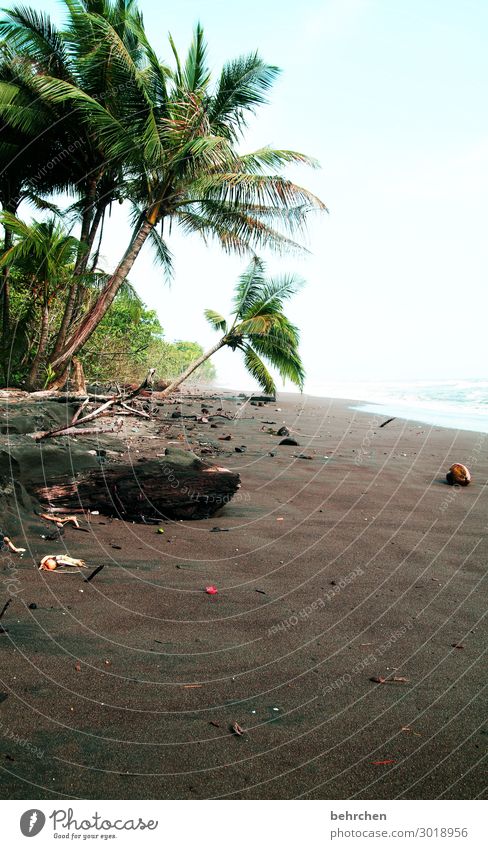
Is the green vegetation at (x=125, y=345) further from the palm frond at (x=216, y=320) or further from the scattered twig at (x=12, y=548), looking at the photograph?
the scattered twig at (x=12, y=548)

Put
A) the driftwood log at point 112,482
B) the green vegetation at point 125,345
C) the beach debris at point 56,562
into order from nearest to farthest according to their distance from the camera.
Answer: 1. the beach debris at point 56,562
2. the driftwood log at point 112,482
3. the green vegetation at point 125,345

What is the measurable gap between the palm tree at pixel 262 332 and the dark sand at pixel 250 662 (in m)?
12.5

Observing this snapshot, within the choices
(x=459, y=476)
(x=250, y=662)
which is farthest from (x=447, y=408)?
(x=250, y=662)

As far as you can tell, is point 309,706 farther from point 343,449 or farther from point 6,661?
point 343,449

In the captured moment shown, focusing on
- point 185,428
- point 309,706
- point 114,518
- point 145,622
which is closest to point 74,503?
point 114,518

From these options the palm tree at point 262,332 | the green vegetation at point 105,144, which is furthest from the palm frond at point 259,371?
the green vegetation at point 105,144

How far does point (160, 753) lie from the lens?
8.08 ft

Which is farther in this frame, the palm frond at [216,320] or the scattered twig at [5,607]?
the palm frond at [216,320]

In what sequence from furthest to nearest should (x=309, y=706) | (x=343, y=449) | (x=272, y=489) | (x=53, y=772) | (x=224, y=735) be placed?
(x=343, y=449) → (x=272, y=489) → (x=309, y=706) → (x=224, y=735) → (x=53, y=772)

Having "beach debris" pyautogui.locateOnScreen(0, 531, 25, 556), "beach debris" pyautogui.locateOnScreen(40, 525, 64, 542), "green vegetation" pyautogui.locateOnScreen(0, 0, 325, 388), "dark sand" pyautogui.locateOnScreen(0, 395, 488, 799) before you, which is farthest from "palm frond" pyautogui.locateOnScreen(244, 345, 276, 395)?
"beach debris" pyautogui.locateOnScreen(0, 531, 25, 556)

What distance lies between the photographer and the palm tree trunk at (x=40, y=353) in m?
15.0

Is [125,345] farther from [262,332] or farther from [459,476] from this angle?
[459,476]

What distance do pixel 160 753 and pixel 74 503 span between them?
11.1ft

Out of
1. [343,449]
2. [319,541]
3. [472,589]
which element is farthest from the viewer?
[343,449]
